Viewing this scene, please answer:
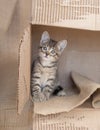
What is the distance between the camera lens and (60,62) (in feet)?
4.01

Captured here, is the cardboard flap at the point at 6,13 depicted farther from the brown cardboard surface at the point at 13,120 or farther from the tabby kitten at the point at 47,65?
the brown cardboard surface at the point at 13,120

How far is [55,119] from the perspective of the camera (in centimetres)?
92

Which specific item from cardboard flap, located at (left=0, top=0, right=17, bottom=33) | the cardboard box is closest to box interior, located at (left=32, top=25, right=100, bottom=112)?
the cardboard box

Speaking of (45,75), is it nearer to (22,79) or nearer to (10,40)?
(10,40)

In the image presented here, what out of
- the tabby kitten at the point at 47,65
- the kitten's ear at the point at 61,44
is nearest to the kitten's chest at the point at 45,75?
the tabby kitten at the point at 47,65

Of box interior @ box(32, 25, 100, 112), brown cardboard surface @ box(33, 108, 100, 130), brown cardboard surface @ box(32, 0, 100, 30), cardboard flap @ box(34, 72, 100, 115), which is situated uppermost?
brown cardboard surface @ box(32, 0, 100, 30)

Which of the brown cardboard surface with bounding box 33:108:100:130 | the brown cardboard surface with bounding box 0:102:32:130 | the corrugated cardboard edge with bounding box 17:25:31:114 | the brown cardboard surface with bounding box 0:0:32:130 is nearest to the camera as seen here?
the corrugated cardboard edge with bounding box 17:25:31:114

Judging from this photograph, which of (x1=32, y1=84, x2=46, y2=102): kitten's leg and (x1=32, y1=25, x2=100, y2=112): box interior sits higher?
(x1=32, y1=25, x2=100, y2=112): box interior

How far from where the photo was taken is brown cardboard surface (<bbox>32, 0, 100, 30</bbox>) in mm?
859

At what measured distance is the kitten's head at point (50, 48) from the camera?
114 centimetres

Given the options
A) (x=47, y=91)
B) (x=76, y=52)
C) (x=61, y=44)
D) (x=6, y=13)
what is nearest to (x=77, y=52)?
(x=76, y=52)

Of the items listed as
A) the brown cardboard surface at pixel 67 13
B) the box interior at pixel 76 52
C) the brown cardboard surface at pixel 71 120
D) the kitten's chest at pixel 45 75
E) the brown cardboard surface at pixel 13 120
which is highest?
the brown cardboard surface at pixel 67 13

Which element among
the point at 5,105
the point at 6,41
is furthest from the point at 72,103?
the point at 6,41

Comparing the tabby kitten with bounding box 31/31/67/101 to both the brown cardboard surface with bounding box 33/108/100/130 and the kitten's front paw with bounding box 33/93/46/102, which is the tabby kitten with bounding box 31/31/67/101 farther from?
the brown cardboard surface with bounding box 33/108/100/130
